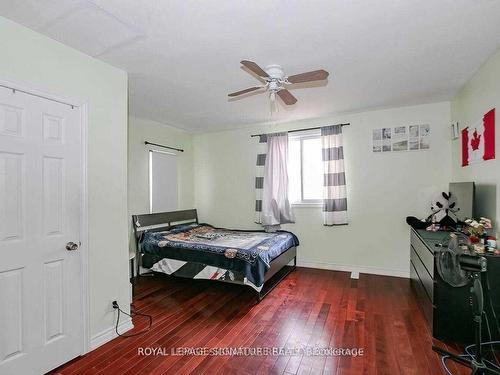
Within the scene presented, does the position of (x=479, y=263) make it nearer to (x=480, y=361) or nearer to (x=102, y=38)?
(x=480, y=361)

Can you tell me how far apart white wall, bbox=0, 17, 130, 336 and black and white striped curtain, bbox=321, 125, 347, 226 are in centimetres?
295

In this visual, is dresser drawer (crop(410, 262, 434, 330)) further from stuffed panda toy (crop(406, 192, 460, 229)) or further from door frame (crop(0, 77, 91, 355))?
door frame (crop(0, 77, 91, 355))

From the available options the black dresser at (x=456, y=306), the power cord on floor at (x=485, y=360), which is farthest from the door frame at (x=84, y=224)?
the black dresser at (x=456, y=306)

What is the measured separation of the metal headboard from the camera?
4016mm

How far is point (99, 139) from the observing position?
232 cm

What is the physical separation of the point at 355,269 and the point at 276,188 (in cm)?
181

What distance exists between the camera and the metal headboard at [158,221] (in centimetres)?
402

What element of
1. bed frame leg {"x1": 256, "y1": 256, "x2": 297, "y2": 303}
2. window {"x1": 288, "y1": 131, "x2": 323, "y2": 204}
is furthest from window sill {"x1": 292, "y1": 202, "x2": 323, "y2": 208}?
bed frame leg {"x1": 256, "y1": 256, "x2": 297, "y2": 303}

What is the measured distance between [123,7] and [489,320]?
3637 mm

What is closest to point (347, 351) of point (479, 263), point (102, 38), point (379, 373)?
point (379, 373)
